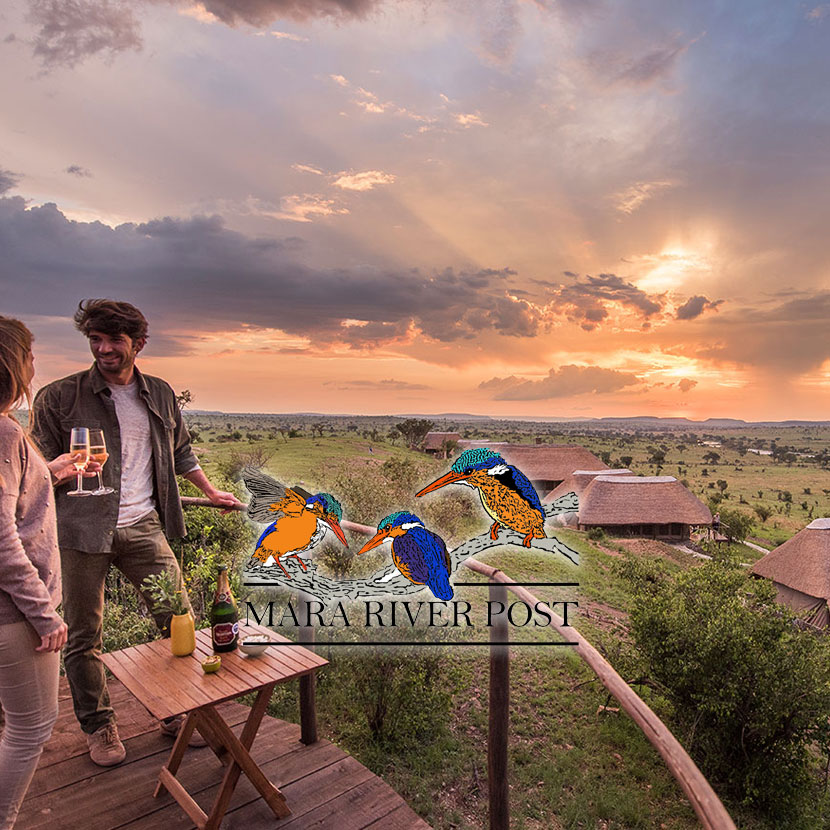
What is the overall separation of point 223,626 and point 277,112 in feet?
29.1

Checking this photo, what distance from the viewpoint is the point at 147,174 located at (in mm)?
8398

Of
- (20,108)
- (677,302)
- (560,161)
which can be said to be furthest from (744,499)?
(20,108)

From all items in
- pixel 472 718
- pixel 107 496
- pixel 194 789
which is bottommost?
pixel 472 718

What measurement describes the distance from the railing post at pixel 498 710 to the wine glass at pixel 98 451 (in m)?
1.80

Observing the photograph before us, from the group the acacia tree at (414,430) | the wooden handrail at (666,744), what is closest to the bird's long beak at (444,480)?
the wooden handrail at (666,744)

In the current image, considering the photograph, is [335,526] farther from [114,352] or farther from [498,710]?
[114,352]

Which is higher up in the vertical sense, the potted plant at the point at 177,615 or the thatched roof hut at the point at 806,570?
the potted plant at the point at 177,615

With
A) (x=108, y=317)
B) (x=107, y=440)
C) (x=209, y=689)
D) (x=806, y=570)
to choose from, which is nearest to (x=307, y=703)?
(x=209, y=689)

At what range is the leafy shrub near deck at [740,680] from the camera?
5.42 meters

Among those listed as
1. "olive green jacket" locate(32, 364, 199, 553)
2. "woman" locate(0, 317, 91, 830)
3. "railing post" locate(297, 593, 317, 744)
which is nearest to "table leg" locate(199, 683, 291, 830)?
"railing post" locate(297, 593, 317, 744)

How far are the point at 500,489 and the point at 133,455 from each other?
5.91 ft

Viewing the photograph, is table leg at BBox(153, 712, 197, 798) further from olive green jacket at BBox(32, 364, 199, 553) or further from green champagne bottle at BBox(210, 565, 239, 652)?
olive green jacket at BBox(32, 364, 199, 553)

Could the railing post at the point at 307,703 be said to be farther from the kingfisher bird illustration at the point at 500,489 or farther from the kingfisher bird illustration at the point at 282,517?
the kingfisher bird illustration at the point at 500,489

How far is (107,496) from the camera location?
2.50m
